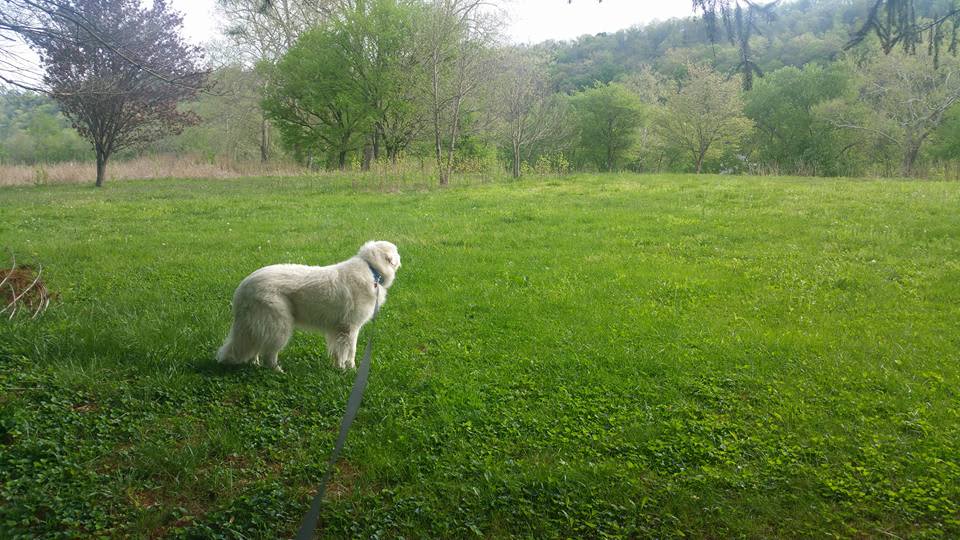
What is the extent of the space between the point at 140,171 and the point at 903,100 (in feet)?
153

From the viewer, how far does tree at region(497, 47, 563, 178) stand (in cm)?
2770

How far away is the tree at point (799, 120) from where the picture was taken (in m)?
43.6

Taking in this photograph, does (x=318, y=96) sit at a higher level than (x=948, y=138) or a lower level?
higher

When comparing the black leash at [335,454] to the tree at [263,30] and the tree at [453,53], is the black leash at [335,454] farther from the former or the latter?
the tree at [263,30]

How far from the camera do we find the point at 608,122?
46438 mm

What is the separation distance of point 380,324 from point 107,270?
4.99 m

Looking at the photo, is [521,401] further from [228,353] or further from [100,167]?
[100,167]

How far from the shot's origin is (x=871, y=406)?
442 cm

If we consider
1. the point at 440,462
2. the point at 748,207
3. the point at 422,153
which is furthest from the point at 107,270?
the point at 422,153

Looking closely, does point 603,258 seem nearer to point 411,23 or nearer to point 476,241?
point 476,241

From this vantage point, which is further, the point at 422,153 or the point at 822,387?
the point at 422,153

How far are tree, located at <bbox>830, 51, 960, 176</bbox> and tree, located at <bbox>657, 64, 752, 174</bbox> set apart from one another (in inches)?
265

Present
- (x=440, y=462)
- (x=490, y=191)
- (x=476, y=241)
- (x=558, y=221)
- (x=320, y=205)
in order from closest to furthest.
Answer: (x=440, y=462), (x=476, y=241), (x=558, y=221), (x=320, y=205), (x=490, y=191)

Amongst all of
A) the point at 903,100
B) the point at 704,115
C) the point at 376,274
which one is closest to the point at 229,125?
the point at 704,115
